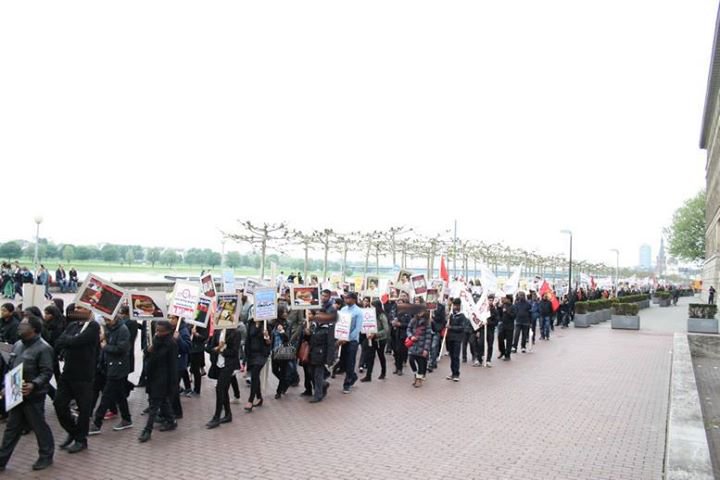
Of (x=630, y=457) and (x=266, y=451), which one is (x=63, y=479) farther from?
(x=630, y=457)

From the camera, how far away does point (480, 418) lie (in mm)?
9602

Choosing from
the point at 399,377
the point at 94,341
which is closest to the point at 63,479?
the point at 94,341

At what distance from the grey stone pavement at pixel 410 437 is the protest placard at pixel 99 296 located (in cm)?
175

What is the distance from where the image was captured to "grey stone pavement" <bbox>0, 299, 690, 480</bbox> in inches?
274

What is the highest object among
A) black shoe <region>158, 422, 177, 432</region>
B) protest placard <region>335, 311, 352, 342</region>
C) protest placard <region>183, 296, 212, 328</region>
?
protest placard <region>183, 296, 212, 328</region>

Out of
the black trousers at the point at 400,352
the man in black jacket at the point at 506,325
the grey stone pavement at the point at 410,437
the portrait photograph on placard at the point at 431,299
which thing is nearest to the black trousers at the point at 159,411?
the grey stone pavement at the point at 410,437

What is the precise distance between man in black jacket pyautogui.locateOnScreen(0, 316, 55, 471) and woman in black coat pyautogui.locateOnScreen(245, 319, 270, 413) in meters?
3.45

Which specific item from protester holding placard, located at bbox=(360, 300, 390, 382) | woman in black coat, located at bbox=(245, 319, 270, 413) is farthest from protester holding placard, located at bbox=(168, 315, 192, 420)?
protester holding placard, located at bbox=(360, 300, 390, 382)

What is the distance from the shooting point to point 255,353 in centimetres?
993

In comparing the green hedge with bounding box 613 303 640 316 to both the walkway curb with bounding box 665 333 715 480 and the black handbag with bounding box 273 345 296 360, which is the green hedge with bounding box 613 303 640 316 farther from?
the black handbag with bounding box 273 345 296 360

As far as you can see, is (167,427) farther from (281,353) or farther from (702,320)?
(702,320)

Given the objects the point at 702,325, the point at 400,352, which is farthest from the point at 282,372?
the point at 702,325

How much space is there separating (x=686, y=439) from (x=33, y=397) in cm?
778

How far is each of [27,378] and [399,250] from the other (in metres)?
46.8
